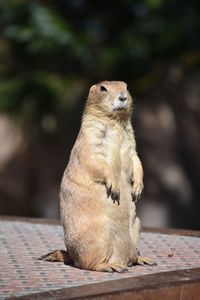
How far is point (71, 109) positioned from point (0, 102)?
1.16 metres

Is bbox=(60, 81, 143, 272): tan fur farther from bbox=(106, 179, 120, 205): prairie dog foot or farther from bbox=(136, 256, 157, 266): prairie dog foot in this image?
bbox=(136, 256, 157, 266): prairie dog foot

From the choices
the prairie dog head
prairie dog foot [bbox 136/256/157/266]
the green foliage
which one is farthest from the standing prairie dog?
the green foliage

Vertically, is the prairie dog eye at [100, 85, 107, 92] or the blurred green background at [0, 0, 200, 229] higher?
the blurred green background at [0, 0, 200, 229]

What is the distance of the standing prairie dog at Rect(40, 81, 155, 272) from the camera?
531 cm

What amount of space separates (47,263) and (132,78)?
7620 millimetres

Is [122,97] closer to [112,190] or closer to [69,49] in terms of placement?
[112,190]

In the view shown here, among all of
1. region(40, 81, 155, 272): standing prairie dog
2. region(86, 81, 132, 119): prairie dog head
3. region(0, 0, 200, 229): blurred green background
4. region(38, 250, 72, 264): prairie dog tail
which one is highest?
region(0, 0, 200, 229): blurred green background

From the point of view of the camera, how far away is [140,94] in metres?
13.3

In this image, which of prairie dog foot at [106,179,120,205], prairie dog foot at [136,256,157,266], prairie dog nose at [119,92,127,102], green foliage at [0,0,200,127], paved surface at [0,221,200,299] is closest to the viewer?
paved surface at [0,221,200,299]

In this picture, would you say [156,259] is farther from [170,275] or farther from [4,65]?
[4,65]

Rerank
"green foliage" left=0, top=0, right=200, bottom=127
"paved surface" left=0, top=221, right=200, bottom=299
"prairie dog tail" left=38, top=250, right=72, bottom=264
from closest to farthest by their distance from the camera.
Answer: "paved surface" left=0, top=221, right=200, bottom=299 → "prairie dog tail" left=38, top=250, right=72, bottom=264 → "green foliage" left=0, top=0, right=200, bottom=127

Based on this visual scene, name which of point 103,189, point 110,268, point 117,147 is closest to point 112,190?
point 103,189

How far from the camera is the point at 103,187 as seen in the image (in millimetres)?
5316

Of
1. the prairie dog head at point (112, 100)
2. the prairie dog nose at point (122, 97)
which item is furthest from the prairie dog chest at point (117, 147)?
the prairie dog nose at point (122, 97)
